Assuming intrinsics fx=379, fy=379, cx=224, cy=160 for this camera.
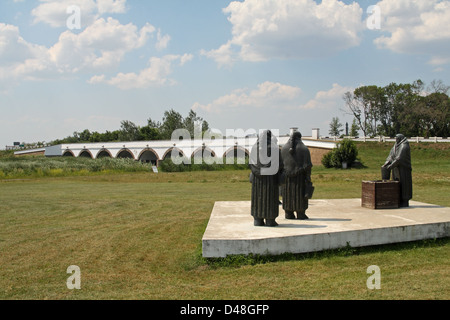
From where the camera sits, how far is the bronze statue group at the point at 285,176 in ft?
21.8

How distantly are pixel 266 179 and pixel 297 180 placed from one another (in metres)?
1.01

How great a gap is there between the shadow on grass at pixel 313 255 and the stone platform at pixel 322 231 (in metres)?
0.08

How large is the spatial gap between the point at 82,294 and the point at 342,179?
18763 millimetres

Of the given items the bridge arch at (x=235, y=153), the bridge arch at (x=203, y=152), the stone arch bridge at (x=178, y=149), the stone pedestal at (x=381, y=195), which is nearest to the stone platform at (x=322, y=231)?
the stone pedestal at (x=381, y=195)

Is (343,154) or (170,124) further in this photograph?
(170,124)

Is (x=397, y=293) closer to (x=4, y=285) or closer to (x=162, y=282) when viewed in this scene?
(x=162, y=282)

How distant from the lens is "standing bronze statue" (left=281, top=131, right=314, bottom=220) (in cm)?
731

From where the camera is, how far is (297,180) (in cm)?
738

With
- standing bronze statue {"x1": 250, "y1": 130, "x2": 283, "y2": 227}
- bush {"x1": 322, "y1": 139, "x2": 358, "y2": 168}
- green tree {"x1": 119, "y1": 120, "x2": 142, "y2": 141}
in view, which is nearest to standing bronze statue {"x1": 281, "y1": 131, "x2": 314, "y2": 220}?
standing bronze statue {"x1": 250, "y1": 130, "x2": 283, "y2": 227}

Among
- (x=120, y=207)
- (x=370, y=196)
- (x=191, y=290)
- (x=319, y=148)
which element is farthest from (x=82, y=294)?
(x=319, y=148)

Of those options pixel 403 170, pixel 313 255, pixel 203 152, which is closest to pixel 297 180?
pixel 313 255

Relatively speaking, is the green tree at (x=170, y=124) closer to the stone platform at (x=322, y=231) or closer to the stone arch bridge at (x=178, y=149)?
the stone arch bridge at (x=178, y=149)

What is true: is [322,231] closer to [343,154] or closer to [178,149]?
[343,154]

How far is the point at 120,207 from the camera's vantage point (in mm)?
11844
